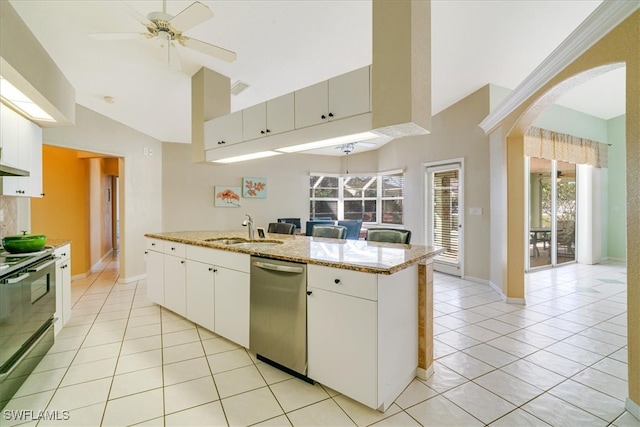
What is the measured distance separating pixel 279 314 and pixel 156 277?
2127mm

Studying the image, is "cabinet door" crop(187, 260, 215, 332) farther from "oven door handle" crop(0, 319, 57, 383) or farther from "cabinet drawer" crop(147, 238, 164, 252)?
"oven door handle" crop(0, 319, 57, 383)

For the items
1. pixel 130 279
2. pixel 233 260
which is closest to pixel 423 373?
pixel 233 260

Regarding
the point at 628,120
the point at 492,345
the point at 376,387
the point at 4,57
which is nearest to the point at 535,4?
the point at 628,120

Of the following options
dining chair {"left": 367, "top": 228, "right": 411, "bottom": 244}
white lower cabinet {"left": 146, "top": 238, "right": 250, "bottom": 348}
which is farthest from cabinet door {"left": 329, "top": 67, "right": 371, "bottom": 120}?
white lower cabinet {"left": 146, "top": 238, "right": 250, "bottom": 348}

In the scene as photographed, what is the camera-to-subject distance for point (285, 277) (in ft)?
6.79

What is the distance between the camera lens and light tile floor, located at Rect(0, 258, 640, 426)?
1.71 metres

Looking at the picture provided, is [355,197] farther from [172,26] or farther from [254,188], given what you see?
[172,26]

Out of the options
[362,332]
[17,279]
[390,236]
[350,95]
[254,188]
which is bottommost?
[362,332]

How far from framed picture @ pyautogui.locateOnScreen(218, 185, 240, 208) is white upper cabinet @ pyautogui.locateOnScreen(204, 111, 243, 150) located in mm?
2725

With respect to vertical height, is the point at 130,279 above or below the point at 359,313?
below

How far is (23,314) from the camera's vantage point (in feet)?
6.48

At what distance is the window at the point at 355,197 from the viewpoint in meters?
7.28

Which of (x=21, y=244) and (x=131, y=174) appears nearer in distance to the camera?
(x=21, y=244)

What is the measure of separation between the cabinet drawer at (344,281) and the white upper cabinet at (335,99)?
3.86ft
